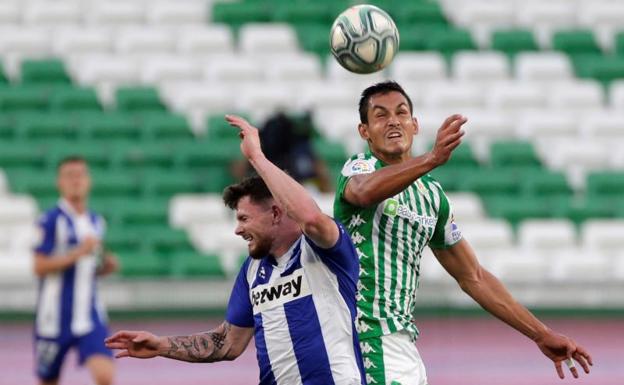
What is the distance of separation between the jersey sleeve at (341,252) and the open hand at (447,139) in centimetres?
43

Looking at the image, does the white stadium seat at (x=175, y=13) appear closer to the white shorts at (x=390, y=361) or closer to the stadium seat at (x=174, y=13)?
the stadium seat at (x=174, y=13)

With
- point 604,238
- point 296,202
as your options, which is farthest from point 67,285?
point 604,238

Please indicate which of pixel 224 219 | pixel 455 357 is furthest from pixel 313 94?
pixel 455 357

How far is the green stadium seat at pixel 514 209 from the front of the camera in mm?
15594

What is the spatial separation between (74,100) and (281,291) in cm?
1139

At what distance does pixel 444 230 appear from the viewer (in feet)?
18.4

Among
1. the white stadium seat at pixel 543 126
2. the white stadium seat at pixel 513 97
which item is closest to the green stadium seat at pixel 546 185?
the white stadium seat at pixel 543 126

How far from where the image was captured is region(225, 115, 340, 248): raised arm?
4594 mm

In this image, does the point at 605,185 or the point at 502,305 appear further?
the point at 605,185

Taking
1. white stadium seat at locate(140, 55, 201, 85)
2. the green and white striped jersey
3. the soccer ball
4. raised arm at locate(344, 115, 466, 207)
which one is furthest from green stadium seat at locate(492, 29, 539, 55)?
raised arm at locate(344, 115, 466, 207)

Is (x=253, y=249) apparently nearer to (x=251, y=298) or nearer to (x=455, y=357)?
(x=251, y=298)

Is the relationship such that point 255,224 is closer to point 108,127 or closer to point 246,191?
point 246,191

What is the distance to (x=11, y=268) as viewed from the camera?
14172 millimetres

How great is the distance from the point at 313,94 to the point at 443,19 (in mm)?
2480
